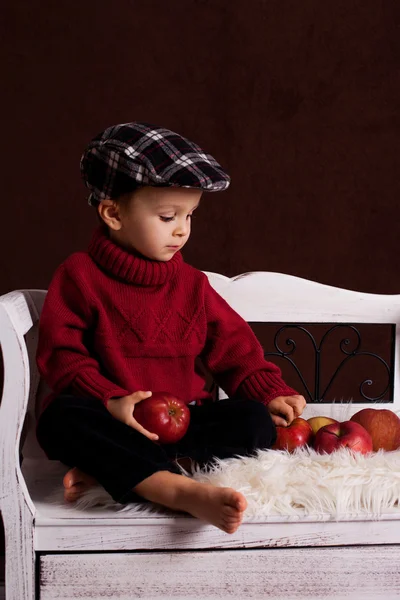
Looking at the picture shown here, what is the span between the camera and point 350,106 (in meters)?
2.34

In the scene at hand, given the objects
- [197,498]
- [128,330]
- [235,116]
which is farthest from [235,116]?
[197,498]

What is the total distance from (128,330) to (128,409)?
0.20 meters

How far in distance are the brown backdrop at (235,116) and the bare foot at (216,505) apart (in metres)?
1.12

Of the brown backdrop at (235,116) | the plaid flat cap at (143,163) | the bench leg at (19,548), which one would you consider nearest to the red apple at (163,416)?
the bench leg at (19,548)

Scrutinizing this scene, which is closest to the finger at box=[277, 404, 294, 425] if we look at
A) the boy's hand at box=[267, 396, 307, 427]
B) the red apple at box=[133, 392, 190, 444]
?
the boy's hand at box=[267, 396, 307, 427]

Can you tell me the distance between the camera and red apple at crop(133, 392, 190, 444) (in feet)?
4.83

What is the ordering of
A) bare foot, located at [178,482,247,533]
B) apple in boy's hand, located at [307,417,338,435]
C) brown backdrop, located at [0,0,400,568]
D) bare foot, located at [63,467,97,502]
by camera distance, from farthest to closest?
brown backdrop, located at [0,0,400,568]
apple in boy's hand, located at [307,417,338,435]
bare foot, located at [63,467,97,502]
bare foot, located at [178,482,247,533]

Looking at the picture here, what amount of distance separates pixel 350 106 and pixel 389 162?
193mm

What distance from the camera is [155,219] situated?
1.54m

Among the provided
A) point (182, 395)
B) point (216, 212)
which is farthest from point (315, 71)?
point (182, 395)

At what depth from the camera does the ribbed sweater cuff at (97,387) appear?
1453mm

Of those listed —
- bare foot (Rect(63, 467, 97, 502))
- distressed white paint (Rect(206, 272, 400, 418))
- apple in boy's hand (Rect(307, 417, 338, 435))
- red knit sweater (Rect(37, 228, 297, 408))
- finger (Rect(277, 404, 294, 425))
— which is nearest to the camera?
bare foot (Rect(63, 467, 97, 502))

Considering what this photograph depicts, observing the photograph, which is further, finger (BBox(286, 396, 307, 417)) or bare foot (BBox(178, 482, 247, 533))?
finger (BBox(286, 396, 307, 417))

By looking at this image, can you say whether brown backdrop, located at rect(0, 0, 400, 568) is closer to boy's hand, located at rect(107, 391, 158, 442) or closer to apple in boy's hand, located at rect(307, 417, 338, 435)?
apple in boy's hand, located at rect(307, 417, 338, 435)
